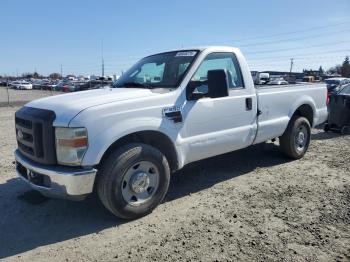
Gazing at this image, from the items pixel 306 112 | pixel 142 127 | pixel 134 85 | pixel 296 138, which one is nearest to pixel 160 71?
pixel 134 85

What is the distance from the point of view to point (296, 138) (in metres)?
6.83

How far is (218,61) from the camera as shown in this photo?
209 inches

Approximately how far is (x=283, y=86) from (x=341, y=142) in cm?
328

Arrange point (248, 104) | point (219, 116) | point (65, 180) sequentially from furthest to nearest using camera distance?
1. point (248, 104)
2. point (219, 116)
3. point (65, 180)

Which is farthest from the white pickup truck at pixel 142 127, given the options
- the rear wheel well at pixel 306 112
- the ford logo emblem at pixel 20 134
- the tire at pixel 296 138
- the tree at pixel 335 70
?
the tree at pixel 335 70

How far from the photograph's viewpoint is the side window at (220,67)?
488 centimetres

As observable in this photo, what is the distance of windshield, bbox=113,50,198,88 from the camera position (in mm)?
4922

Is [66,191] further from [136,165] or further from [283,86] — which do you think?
[283,86]

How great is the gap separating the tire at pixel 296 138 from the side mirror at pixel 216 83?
241 cm

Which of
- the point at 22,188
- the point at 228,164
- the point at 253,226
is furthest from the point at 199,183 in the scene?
the point at 22,188

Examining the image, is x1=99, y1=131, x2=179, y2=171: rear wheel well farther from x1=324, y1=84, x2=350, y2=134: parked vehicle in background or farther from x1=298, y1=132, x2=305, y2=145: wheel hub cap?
x1=324, y1=84, x2=350, y2=134: parked vehicle in background

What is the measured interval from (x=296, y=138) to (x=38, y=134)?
15.6ft

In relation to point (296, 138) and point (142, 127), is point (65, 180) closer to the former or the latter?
point (142, 127)

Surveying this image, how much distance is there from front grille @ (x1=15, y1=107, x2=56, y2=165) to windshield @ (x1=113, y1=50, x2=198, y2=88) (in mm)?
1532
